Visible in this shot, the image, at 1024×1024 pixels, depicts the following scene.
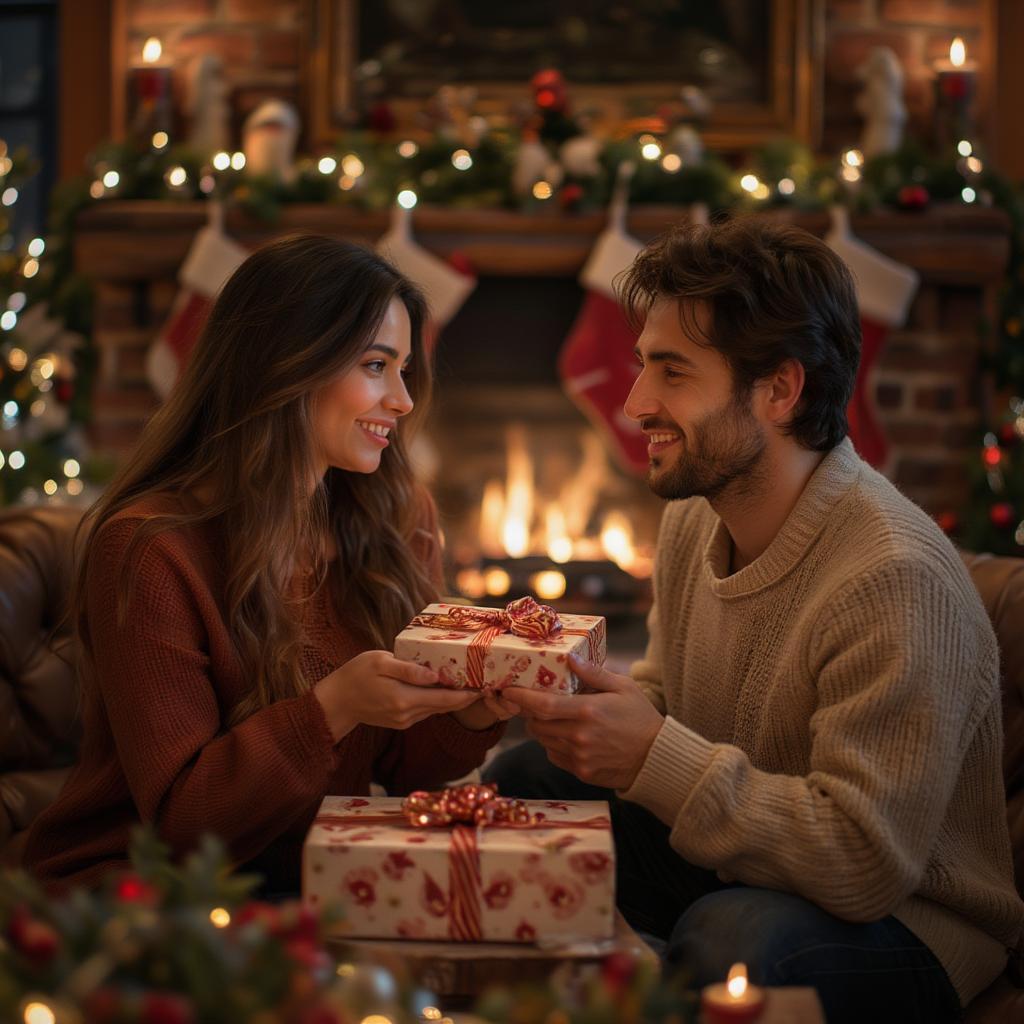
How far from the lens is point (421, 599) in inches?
82.6

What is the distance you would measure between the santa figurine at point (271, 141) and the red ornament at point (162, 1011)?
3.21 m

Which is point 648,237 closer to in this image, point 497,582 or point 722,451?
point 497,582

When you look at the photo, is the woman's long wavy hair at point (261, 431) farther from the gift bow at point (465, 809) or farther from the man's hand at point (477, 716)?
the gift bow at point (465, 809)

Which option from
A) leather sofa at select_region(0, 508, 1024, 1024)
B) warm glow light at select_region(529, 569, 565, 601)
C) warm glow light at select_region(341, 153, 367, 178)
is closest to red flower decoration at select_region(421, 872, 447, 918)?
leather sofa at select_region(0, 508, 1024, 1024)

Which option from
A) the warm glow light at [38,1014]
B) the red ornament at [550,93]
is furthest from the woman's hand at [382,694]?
the red ornament at [550,93]

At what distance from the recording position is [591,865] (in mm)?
1436

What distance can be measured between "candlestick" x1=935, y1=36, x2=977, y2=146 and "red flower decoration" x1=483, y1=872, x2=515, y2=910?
321 cm

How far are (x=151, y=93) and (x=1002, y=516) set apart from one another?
2.72 meters

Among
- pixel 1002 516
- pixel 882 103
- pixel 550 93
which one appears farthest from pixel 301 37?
pixel 1002 516

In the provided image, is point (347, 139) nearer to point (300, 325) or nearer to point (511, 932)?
point (300, 325)

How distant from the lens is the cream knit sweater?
61.4 inches

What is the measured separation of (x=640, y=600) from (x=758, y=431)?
2.16m

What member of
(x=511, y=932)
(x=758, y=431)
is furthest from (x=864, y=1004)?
(x=758, y=431)

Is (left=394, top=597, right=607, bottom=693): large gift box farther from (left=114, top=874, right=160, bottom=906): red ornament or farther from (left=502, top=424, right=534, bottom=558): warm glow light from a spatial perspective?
(left=502, top=424, right=534, bottom=558): warm glow light
